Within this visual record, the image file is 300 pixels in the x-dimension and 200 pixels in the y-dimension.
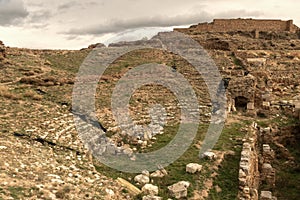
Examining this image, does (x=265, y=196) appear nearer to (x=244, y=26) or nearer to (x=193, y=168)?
(x=193, y=168)

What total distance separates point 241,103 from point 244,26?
112ft

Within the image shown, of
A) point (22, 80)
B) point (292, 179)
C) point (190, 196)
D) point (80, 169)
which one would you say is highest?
point (22, 80)

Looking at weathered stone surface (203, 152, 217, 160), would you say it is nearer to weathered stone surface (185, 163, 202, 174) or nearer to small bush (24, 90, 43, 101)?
weathered stone surface (185, 163, 202, 174)

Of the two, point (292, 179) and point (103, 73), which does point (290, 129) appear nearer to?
point (292, 179)

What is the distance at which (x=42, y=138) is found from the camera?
9.20m

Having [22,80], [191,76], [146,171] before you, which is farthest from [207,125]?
[22,80]

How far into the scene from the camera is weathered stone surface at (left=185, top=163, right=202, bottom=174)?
9.31m

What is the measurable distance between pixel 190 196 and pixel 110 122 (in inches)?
163

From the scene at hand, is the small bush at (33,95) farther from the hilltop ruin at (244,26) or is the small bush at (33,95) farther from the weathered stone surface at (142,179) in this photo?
the hilltop ruin at (244,26)

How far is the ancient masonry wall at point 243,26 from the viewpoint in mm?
46281

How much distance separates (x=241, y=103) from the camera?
1659 cm

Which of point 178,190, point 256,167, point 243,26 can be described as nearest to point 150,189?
point 178,190

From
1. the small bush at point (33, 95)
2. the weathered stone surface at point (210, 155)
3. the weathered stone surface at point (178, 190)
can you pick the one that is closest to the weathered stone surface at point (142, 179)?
the weathered stone surface at point (178, 190)

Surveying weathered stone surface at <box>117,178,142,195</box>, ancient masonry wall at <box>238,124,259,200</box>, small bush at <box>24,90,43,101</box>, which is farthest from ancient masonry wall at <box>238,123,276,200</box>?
small bush at <box>24,90,43,101</box>
